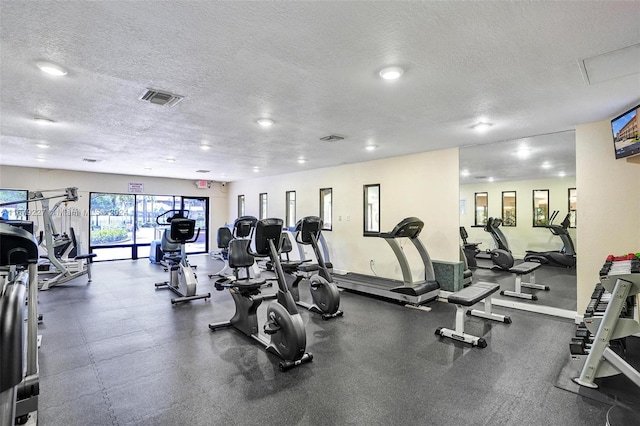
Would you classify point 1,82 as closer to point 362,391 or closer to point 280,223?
point 280,223

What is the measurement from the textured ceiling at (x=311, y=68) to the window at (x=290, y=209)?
Result: 4141mm

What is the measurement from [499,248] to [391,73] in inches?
212

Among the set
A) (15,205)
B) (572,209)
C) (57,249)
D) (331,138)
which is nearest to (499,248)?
(572,209)

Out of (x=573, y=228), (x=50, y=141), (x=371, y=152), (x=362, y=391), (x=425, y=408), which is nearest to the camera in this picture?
(x=425, y=408)

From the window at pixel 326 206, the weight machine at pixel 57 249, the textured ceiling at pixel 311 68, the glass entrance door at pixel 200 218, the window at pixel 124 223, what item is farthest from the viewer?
the glass entrance door at pixel 200 218

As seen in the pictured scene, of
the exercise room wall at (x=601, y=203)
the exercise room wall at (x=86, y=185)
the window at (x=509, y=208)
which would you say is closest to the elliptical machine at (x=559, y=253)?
the window at (x=509, y=208)

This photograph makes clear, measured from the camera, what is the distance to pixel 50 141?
505 cm

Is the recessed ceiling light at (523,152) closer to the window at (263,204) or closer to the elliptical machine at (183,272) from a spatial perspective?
the elliptical machine at (183,272)

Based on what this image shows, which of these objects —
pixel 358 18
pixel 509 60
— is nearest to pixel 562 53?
pixel 509 60

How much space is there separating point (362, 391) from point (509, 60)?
109 inches

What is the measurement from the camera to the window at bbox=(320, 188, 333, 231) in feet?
25.4

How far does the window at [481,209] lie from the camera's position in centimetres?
621

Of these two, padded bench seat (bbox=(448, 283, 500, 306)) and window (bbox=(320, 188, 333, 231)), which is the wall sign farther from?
padded bench seat (bbox=(448, 283, 500, 306))

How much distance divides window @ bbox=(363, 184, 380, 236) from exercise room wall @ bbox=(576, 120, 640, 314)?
11.0ft
